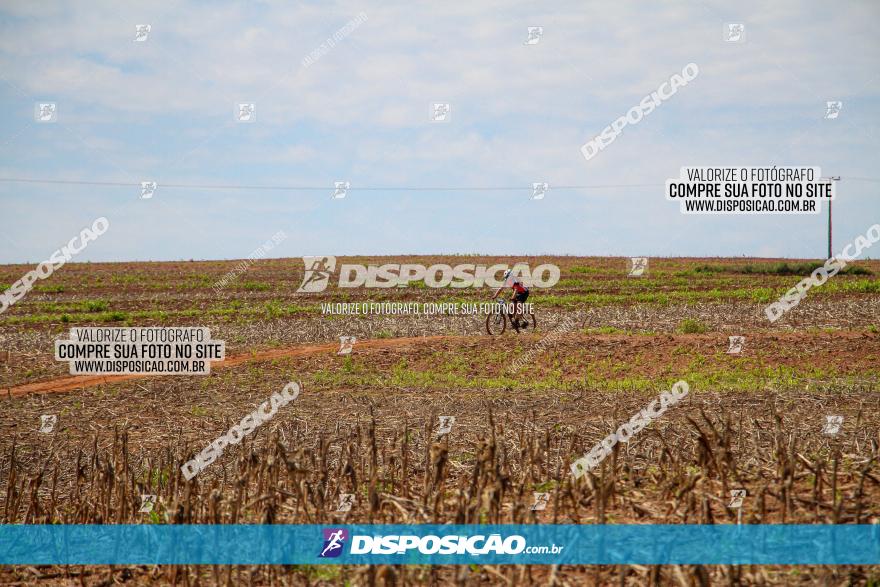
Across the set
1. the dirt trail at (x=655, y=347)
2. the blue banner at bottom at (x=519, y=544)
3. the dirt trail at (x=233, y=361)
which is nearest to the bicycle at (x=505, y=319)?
the dirt trail at (x=655, y=347)

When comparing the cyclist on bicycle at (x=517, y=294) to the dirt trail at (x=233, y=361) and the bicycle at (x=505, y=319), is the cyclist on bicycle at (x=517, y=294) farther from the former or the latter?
the dirt trail at (x=233, y=361)

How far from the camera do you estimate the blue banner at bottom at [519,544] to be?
6.21 m

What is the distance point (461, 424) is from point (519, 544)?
7427 millimetres

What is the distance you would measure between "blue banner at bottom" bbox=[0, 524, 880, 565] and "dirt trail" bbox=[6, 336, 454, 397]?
46.6 feet

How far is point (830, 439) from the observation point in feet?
34.8

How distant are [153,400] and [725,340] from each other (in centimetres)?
1649

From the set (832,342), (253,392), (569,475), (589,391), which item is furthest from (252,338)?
(569,475)

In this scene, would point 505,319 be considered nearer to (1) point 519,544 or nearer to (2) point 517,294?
(2) point 517,294

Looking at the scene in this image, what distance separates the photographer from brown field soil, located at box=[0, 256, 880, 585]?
273 inches

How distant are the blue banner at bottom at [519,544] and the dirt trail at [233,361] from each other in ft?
46.6

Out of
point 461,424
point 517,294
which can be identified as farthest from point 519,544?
point 517,294

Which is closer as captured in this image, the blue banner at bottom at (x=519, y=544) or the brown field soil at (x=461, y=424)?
the blue banner at bottom at (x=519, y=544)

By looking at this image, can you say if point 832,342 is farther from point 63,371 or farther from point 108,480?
point 63,371

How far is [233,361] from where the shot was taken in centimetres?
2578
